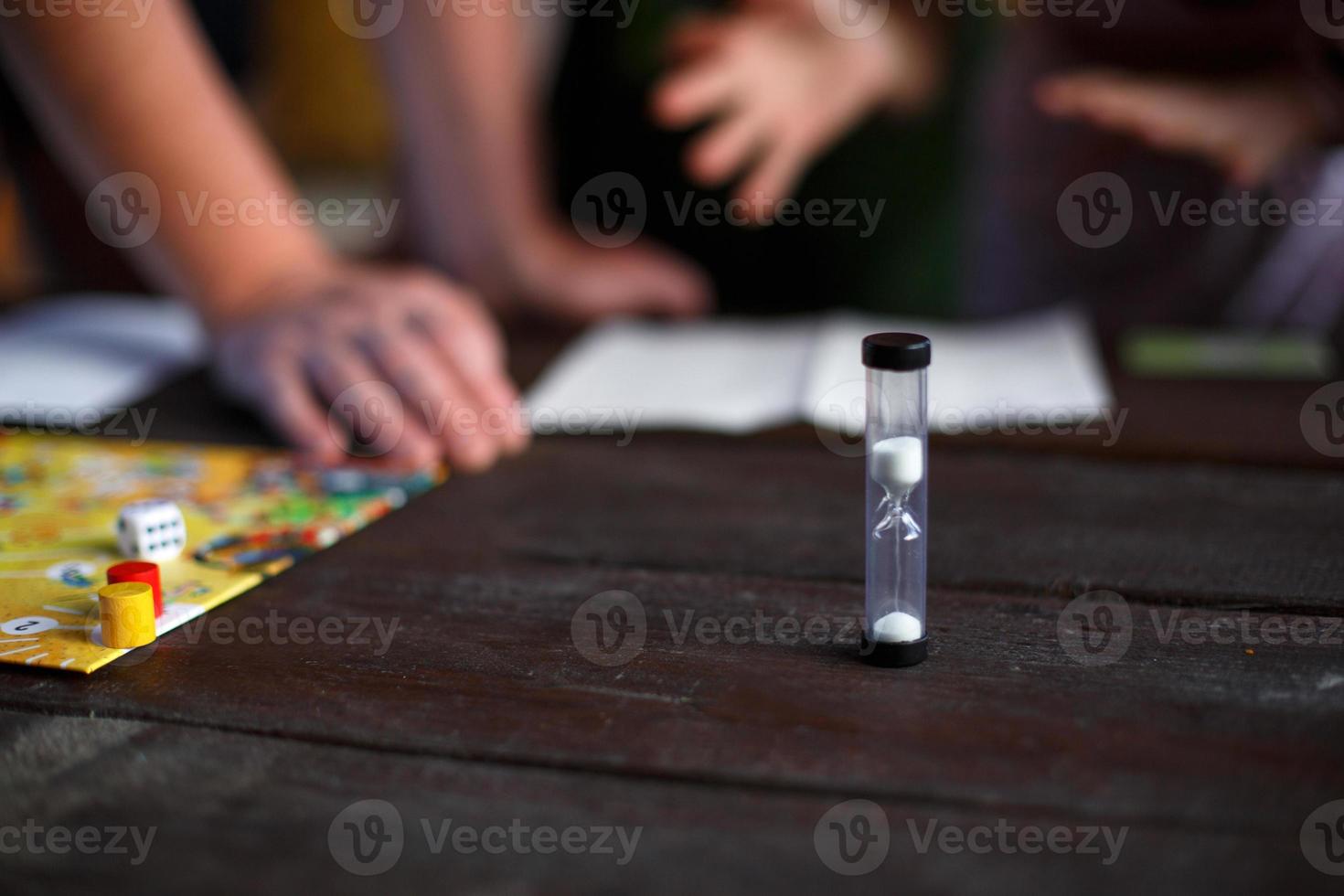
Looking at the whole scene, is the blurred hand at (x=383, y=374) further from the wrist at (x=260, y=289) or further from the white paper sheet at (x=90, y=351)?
the white paper sheet at (x=90, y=351)

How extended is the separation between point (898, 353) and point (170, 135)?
749 millimetres

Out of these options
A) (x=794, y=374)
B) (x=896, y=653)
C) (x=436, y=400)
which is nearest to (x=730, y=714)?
(x=896, y=653)

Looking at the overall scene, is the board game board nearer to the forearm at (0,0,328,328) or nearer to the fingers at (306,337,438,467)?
the fingers at (306,337,438,467)

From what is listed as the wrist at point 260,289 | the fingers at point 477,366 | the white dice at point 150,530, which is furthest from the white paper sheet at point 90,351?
the white dice at point 150,530

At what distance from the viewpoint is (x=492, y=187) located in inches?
54.6

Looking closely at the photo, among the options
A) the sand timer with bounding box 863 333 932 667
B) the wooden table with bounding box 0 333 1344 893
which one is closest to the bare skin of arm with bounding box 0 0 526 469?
the wooden table with bounding box 0 333 1344 893

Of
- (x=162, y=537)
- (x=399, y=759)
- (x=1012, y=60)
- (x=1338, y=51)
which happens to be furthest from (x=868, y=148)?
(x=399, y=759)

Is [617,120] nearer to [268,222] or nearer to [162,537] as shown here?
[268,222]

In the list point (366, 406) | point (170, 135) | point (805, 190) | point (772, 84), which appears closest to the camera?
point (366, 406)

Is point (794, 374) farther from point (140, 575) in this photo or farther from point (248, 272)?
point (140, 575)

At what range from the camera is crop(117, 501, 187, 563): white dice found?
644 millimetres

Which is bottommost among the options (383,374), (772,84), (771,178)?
(383,374)

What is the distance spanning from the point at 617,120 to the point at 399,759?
1289 millimetres

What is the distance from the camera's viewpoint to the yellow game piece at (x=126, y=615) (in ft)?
1.80
